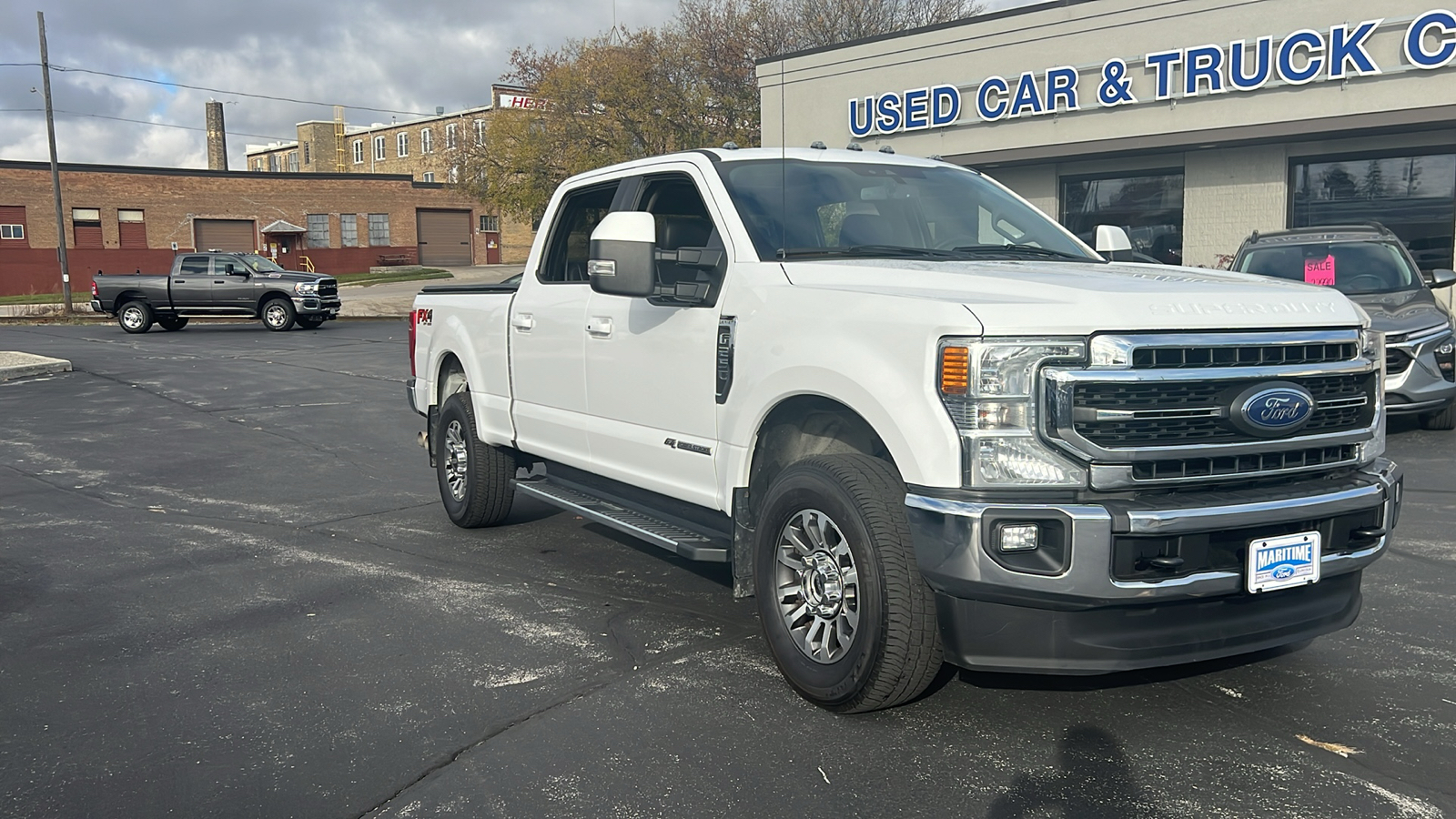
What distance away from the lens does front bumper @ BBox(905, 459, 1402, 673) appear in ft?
11.6

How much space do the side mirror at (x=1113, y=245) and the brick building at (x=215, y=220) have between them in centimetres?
5117

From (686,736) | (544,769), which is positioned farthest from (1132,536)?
(544,769)

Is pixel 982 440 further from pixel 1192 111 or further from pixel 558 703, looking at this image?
pixel 1192 111

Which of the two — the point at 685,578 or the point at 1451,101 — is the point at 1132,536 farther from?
the point at 1451,101

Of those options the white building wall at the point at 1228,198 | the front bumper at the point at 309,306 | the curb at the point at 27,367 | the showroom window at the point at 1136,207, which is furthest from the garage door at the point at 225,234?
the white building wall at the point at 1228,198

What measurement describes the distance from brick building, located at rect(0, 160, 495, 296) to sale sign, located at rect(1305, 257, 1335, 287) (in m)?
49.3

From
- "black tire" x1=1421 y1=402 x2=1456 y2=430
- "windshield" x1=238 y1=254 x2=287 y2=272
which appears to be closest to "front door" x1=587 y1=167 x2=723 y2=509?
"black tire" x1=1421 y1=402 x2=1456 y2=430

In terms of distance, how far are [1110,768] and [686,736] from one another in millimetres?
1383

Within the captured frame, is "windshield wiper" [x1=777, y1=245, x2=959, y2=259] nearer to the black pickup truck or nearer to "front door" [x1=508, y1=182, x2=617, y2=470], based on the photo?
"front door" [x1=508, y1=182, x2=617, y2=470]

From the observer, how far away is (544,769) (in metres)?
3.81

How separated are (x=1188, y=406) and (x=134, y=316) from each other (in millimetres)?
29789

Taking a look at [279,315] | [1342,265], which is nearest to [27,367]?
[279,315]

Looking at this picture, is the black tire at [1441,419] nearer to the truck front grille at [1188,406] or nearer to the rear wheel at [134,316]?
the truck front grille at [1188,406]

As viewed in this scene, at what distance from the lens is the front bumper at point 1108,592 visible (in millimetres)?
3541
